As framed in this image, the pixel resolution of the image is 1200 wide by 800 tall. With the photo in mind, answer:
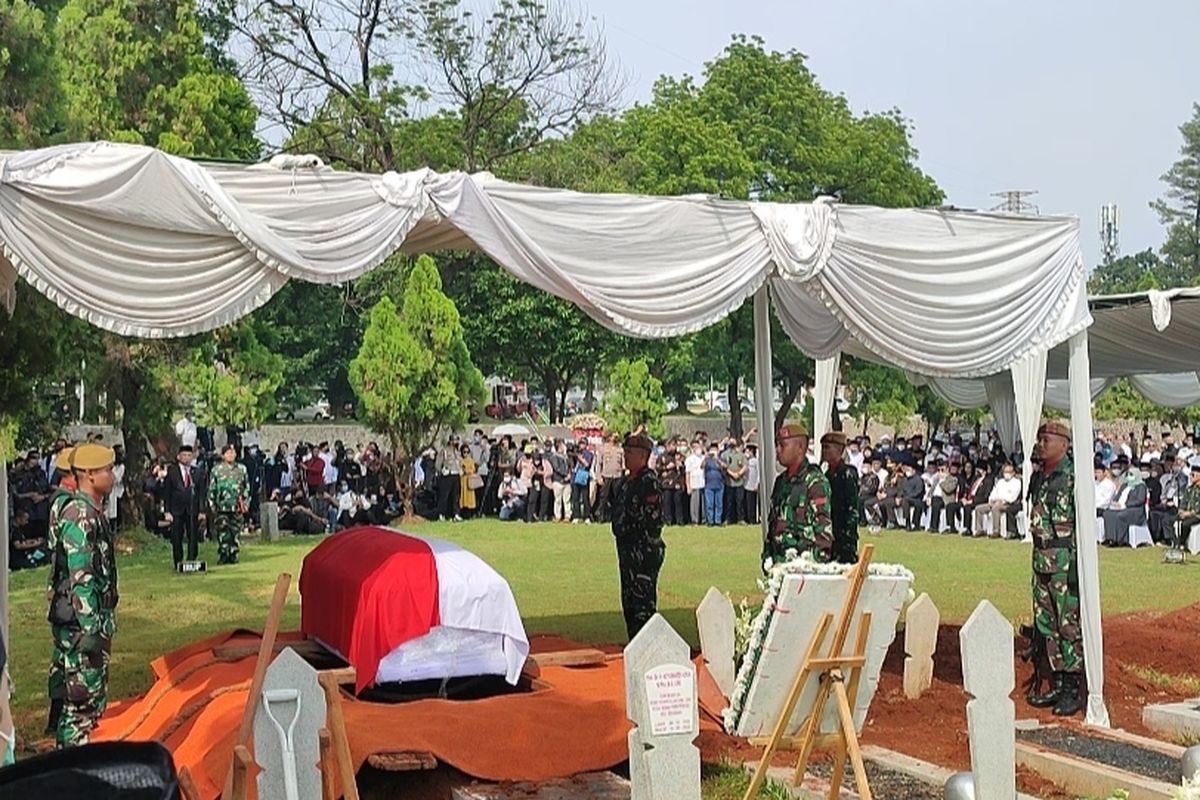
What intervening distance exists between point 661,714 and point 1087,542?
4.58 metres

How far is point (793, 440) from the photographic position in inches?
334

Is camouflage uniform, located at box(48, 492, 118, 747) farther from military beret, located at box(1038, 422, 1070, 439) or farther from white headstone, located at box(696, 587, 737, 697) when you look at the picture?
military beret, located at box(1038, 422, 1070, 439)

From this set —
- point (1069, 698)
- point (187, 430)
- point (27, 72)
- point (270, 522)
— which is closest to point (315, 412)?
point (187, 430)

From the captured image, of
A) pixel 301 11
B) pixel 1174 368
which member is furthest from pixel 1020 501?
pixel 301 11

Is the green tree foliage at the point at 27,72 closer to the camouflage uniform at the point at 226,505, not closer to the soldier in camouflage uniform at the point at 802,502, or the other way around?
the camouflage uniform at the point at 226,505

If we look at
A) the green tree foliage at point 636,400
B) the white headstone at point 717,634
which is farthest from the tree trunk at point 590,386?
the white headstone at point 717,634

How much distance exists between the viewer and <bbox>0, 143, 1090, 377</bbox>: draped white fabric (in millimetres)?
5980

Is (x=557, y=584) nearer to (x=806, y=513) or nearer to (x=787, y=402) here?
(x=806, y=513)

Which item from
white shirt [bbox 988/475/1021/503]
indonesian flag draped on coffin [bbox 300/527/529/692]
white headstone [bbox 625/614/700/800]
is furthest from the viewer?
white shirt [bbox 988/475/1021/503]

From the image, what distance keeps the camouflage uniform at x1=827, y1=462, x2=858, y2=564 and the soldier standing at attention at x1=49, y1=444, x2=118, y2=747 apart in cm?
533

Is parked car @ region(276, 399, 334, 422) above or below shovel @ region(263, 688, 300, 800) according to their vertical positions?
above

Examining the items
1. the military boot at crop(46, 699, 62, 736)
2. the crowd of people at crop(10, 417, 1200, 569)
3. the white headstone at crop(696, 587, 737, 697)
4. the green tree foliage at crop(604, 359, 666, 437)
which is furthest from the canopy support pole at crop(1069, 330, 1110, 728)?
the green tree foliage at crop(604, 359, 666, 437)

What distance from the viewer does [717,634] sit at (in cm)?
785

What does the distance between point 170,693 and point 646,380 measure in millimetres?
27963
